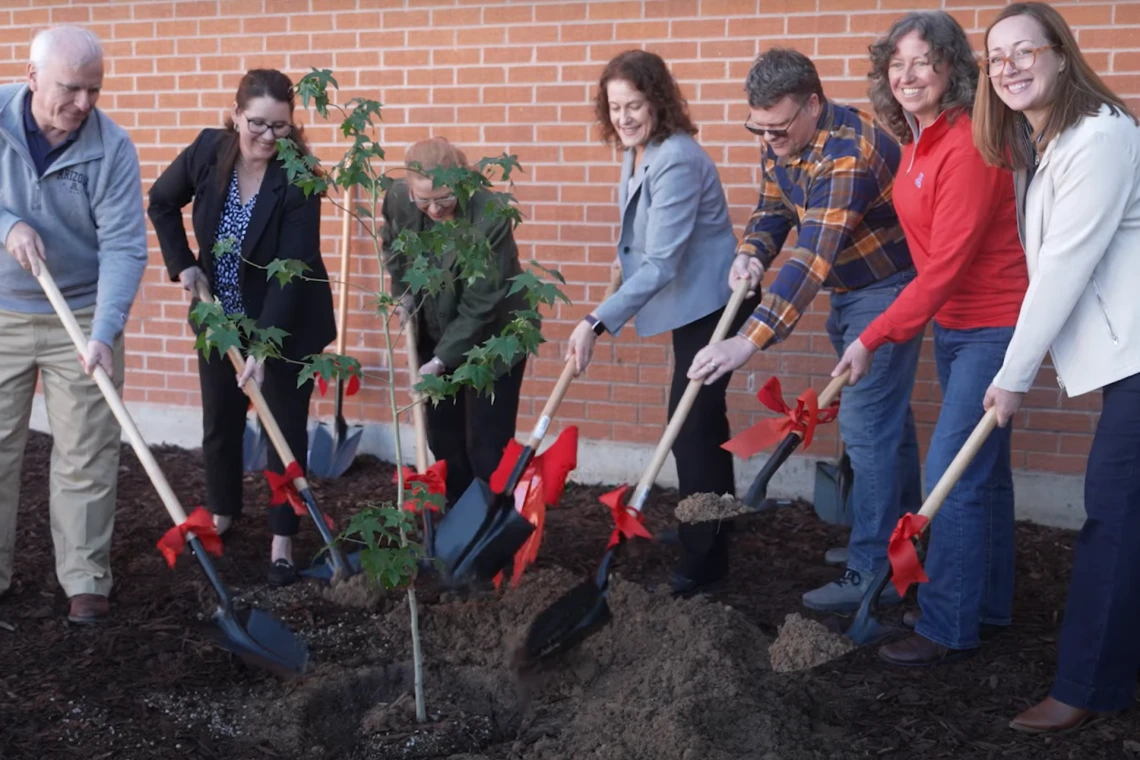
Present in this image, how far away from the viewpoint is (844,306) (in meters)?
4.16

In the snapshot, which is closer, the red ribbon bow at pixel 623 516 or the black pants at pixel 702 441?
the red ribbon bow at pixel 623 516

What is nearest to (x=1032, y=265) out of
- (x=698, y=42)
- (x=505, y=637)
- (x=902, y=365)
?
(x=902, y=365)

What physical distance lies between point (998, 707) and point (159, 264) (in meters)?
4.79

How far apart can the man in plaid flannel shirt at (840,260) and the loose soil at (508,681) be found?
1.45ft

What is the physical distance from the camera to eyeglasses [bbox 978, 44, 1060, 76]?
3016mm

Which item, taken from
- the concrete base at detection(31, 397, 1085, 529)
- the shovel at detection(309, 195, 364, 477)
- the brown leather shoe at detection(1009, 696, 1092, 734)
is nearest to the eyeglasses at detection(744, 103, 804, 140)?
the brown leather shoe at detection(1009, 696, 1092, 734)

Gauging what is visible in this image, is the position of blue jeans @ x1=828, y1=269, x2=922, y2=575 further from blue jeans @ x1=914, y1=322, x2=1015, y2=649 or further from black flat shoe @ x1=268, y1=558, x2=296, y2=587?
black flat shoe @ x1=268, y1=558, x2=296, y2=587

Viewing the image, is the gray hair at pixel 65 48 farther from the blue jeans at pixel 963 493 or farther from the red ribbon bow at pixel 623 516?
the blue jeans at pixel 963 493

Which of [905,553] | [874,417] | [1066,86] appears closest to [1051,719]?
[905,553]

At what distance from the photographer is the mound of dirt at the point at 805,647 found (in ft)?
11.0

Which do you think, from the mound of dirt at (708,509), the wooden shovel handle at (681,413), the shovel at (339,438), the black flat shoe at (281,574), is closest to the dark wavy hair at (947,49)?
the wooden shovel handle at (681,413)

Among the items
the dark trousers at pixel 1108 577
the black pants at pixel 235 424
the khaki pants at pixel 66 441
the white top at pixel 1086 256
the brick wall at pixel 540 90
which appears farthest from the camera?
the brick wall at pixel 540 90

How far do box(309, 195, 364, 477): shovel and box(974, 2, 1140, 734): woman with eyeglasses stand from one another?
3482 mm

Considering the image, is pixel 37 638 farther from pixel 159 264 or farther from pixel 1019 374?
pixel 1019 374
